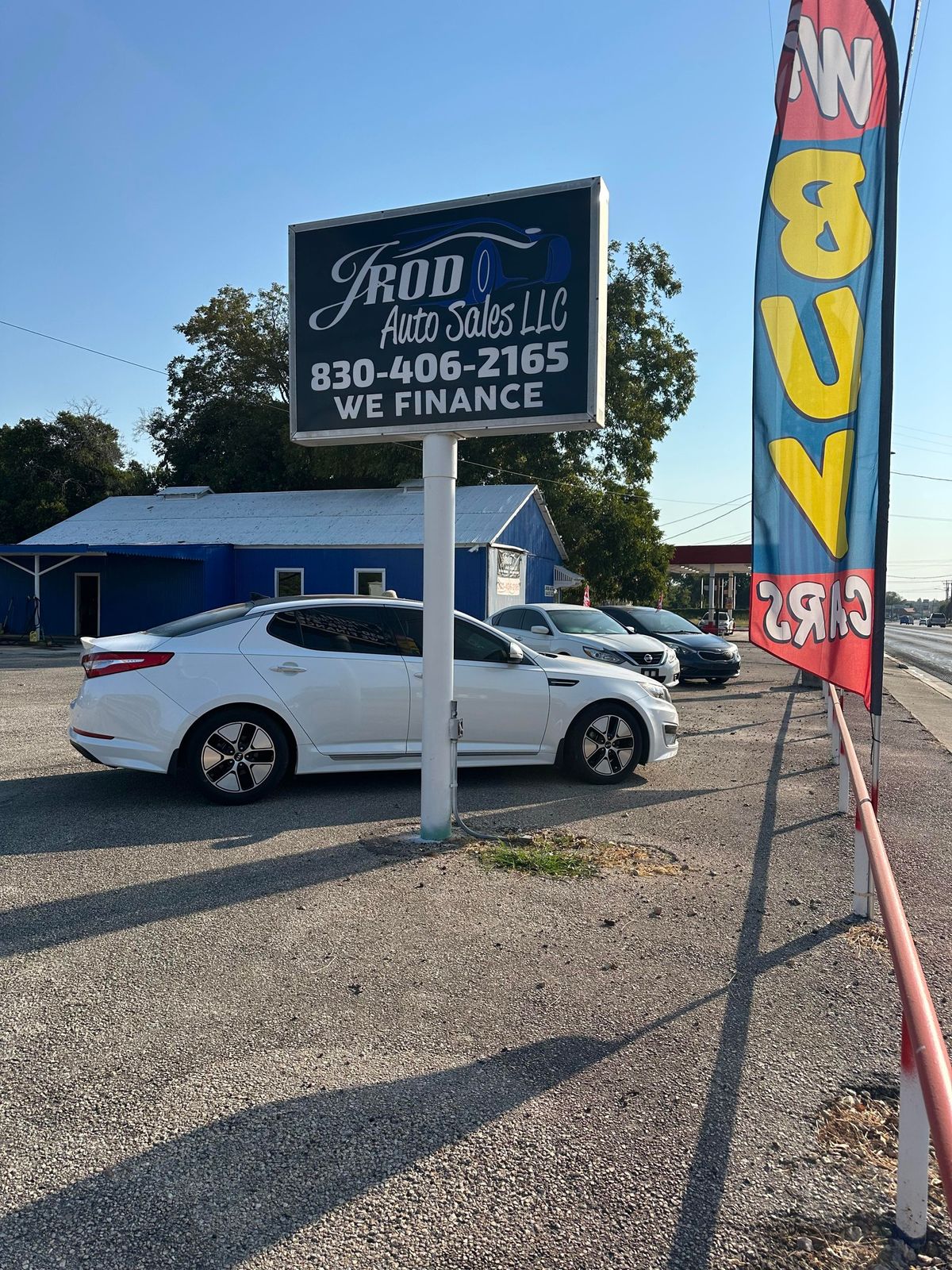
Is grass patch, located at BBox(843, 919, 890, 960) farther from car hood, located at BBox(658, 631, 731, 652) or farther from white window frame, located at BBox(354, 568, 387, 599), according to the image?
white window frame, located at BBox(354, 568, 387, 599)

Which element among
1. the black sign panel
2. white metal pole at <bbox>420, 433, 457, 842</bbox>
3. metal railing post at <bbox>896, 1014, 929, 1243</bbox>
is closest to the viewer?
metal railing post at <bbox>896, 1014, 929, 1243</bbox>

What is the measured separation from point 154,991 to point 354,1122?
4.17ft

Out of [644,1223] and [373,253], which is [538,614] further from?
[644,1223]

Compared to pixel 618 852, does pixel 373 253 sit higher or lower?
higher

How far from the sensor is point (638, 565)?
37938 mm

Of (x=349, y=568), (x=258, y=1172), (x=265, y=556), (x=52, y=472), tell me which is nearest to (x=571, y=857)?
(x=258, y=1172)

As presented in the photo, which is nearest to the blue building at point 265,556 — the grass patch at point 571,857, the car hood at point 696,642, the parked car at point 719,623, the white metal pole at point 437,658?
the car hood at point 696,642

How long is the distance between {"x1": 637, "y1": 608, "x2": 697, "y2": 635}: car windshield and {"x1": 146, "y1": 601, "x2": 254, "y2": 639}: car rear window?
13.1m

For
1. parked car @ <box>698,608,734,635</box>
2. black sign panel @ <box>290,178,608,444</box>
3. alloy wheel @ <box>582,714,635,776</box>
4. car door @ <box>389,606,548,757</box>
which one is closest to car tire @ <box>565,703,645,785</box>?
alloy wheel @ <box>582,714,635,776</box>

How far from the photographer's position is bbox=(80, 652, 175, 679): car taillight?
6.73 m

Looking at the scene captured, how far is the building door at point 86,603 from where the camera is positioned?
29.2 m

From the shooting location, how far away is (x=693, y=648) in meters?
18.4

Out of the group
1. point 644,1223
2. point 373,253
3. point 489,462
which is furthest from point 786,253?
point 489,462

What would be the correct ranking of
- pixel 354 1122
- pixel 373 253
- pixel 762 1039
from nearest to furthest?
pixel 354 1122, pixel 762 1039, pixel 373 253
